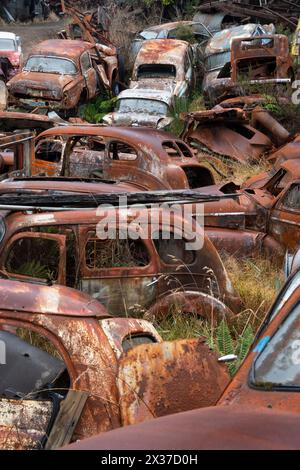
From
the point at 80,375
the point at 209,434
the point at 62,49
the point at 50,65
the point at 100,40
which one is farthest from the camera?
the point at 100,40

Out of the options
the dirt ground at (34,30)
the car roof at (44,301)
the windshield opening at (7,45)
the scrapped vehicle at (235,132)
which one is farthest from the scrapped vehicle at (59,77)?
the car roof at (44,301)

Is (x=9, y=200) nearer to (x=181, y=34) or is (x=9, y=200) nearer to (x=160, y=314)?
(x=160, y=314)

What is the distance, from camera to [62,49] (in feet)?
54.3

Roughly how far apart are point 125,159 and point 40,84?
651 centimetres

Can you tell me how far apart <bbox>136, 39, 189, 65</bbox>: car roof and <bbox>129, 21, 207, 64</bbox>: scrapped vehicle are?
1847 mm

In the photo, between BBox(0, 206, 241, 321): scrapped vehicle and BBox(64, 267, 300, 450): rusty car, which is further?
BBox(0, 206, 241, 321): scrapped vehicle

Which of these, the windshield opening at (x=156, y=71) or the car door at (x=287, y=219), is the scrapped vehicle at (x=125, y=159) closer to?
the car door at (x=287, y=219)

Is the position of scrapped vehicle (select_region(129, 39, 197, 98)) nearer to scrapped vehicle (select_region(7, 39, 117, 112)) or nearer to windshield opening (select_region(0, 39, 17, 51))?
scrapped vehicle (select_region(7, 39, 117, 112))

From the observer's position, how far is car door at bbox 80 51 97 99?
645 inches

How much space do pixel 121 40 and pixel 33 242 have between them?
49.0 feet

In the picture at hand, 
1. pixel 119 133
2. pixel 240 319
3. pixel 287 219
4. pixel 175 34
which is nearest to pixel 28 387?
pixel 240 319

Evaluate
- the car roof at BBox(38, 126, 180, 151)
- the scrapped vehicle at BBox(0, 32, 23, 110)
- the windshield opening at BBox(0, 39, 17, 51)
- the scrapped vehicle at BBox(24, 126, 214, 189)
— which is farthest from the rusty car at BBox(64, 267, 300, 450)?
the windshield opening at BBox(0, 39, 17, 51)

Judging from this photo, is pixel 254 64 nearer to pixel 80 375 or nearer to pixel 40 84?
pixel 40 84
